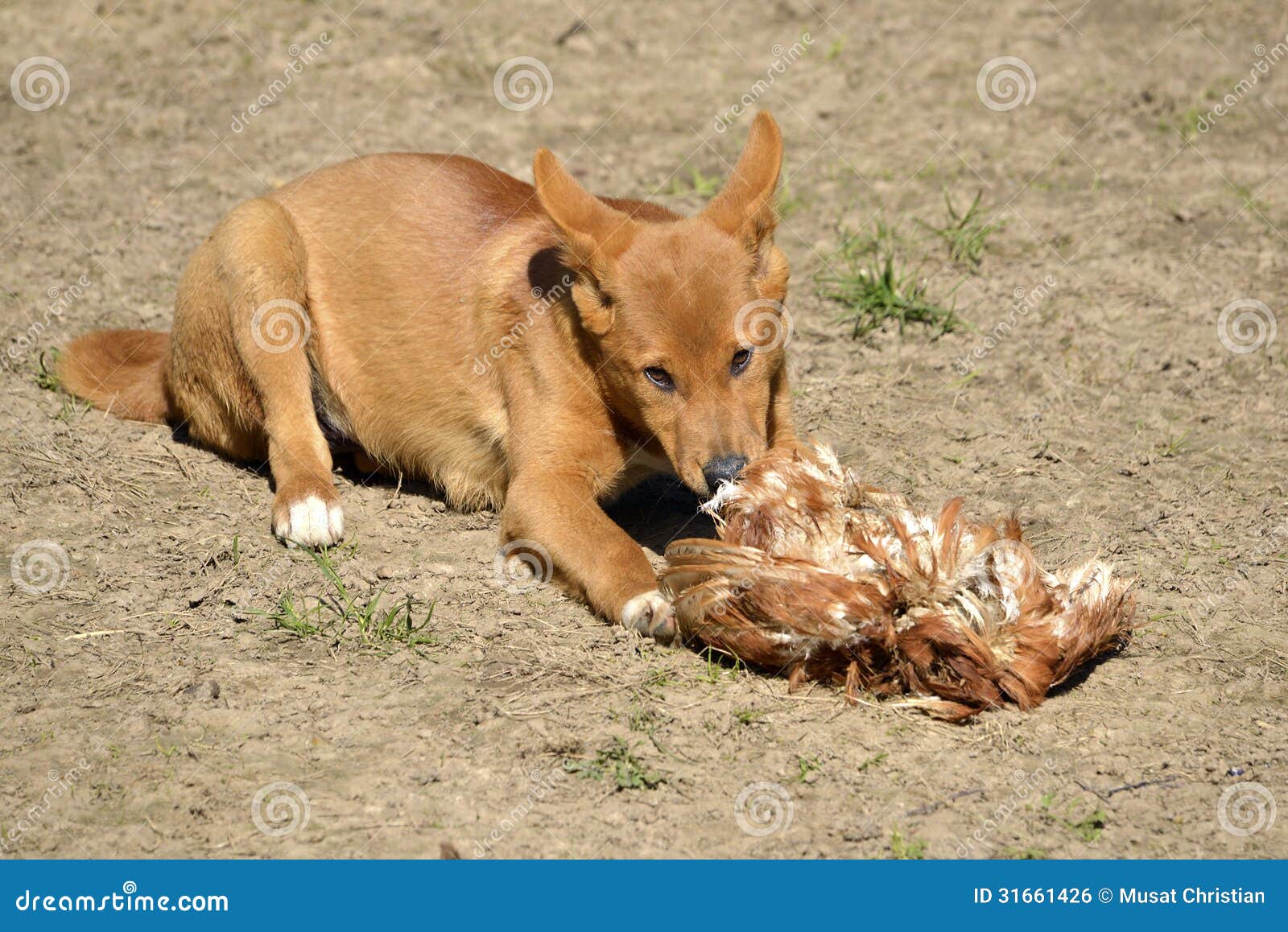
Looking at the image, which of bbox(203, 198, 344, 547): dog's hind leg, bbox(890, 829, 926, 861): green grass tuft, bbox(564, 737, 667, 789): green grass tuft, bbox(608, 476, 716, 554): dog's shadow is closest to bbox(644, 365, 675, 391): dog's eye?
bbox(608, 476, 716, 554): dog's shadow

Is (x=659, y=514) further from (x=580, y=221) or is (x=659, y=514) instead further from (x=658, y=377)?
(x=580, y=221)

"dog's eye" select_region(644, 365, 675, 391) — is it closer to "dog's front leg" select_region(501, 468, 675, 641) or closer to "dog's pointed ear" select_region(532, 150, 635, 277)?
"dog's pointed ear" select_region(532, 150, 635, 277)

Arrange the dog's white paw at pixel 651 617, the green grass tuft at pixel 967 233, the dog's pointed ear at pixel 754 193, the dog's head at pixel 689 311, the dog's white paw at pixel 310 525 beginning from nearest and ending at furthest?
the dog's white paw at pixel 651 617 < the dog's head at pixel 689 311 < the dog's pointed ear at pixel 754 193 < the dog's white paw at pixel 310 525 < the green grass tuft at pixel 967 233

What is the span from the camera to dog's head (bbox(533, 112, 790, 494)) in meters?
Answer: 4.51

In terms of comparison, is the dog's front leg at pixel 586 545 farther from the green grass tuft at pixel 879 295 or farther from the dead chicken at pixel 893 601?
the green grass tuft at pixel 879 295

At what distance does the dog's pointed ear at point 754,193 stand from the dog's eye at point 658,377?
603 mm

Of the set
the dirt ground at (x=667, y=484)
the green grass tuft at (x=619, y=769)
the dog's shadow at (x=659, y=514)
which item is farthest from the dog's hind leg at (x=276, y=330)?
the green grass tuft at (x=619, y=769)

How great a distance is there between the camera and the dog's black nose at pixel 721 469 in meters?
4.38

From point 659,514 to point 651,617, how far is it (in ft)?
4.12

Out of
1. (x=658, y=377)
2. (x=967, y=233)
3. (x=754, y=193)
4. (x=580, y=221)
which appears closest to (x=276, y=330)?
(x=580, y=221)

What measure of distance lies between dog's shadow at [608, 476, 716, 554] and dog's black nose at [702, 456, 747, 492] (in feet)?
2.02

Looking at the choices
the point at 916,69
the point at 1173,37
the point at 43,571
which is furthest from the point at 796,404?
the point at 1173,37

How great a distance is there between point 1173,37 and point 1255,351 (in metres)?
3.92

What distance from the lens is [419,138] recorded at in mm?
8492
